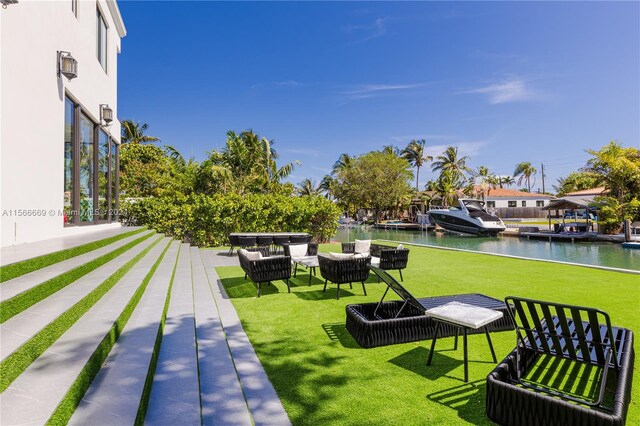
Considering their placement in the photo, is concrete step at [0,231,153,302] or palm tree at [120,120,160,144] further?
palm tree at [120,120,160,144]

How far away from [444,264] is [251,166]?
71.7ft

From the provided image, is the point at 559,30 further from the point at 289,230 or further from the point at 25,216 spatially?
the point at 25,216

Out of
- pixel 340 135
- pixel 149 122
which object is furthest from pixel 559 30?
pixel 340 135

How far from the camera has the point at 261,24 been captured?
68.2 ft

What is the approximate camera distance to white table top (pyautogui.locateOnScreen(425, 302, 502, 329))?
3230 millimetres

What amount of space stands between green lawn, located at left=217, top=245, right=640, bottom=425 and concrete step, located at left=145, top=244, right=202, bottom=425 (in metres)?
0.74

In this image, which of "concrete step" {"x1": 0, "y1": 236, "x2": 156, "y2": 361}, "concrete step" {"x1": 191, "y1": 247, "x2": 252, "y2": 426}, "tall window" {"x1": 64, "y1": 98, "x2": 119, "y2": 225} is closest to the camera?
"concrete step" {"x1": 0, "y1": 236, "x2": 156, "y2": 361}

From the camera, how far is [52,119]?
6.35 meters

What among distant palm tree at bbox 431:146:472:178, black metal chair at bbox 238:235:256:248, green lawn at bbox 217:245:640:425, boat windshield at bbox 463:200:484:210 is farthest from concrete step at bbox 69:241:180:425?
distant palm tree at bbox 431:146:472:178

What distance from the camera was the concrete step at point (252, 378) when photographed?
2.65m

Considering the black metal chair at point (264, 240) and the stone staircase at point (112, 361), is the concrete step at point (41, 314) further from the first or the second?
the black metal chair at point (264, 240)

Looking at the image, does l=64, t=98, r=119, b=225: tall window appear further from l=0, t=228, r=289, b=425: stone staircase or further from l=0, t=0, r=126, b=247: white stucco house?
l=0, t=228, r=289, b=425: stone staircase

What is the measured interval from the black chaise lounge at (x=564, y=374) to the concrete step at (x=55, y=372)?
293cm

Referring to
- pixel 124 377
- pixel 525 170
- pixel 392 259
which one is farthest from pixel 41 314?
pixel 525 170
